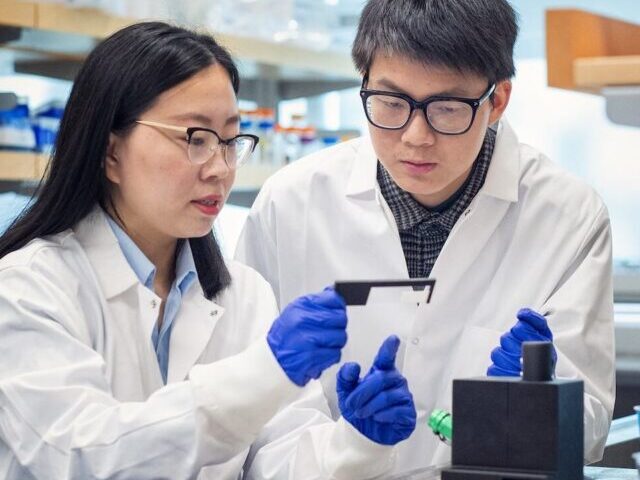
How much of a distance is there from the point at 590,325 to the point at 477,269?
0.87 feet

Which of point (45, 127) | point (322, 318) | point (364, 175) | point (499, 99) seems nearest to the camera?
point (322, 318)

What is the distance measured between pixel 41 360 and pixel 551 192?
46.3 inches

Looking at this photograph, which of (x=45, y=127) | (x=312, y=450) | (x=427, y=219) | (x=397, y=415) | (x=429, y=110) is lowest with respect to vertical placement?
(x=312, y=450)

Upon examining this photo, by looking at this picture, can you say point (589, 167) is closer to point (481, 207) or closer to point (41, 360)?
point (481, 207)

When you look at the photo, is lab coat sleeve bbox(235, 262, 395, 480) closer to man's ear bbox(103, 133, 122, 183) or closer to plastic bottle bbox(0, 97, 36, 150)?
man's ear bbox(103, 133, 122, 183)

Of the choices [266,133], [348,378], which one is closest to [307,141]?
[266,133]

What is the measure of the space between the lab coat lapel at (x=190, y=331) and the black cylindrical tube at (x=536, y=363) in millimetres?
718

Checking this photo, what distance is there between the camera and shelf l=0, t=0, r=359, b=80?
3080 millimetres

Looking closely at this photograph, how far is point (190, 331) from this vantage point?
192cm

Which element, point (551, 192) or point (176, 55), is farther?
point (551, 192)

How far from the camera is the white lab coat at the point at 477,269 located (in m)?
2.22

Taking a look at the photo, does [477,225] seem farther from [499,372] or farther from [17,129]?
[17,129]

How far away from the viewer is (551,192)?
2.33 meters

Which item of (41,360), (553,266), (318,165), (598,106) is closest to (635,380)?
(553,266)
